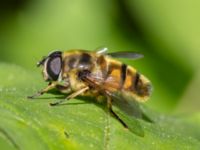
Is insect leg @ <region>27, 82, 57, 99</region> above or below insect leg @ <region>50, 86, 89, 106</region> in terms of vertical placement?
above

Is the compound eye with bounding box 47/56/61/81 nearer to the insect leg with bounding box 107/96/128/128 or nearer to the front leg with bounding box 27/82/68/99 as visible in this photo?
the front leg with bounding box 27/82/68/99

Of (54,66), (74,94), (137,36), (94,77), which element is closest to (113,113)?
(74,94)

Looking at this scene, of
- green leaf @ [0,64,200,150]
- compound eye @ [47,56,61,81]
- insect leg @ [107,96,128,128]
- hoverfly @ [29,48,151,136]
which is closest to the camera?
green leaf @ [0,64,200,150]

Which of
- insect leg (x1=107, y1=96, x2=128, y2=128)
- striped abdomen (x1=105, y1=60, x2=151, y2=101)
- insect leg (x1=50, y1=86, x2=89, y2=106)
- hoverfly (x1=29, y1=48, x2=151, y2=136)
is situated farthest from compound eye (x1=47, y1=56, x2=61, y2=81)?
insect leg (x1=107, y1=96, x2=128, y2=128)

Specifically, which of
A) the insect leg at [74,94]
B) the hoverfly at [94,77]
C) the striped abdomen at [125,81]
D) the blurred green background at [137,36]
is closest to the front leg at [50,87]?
the hoverfly at [94,77]

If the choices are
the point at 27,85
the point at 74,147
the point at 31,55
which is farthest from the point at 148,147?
the point at 31,55

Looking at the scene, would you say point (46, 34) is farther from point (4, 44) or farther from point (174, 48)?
point (174, 48)

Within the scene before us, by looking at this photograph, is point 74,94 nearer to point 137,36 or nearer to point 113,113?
point 113,113
